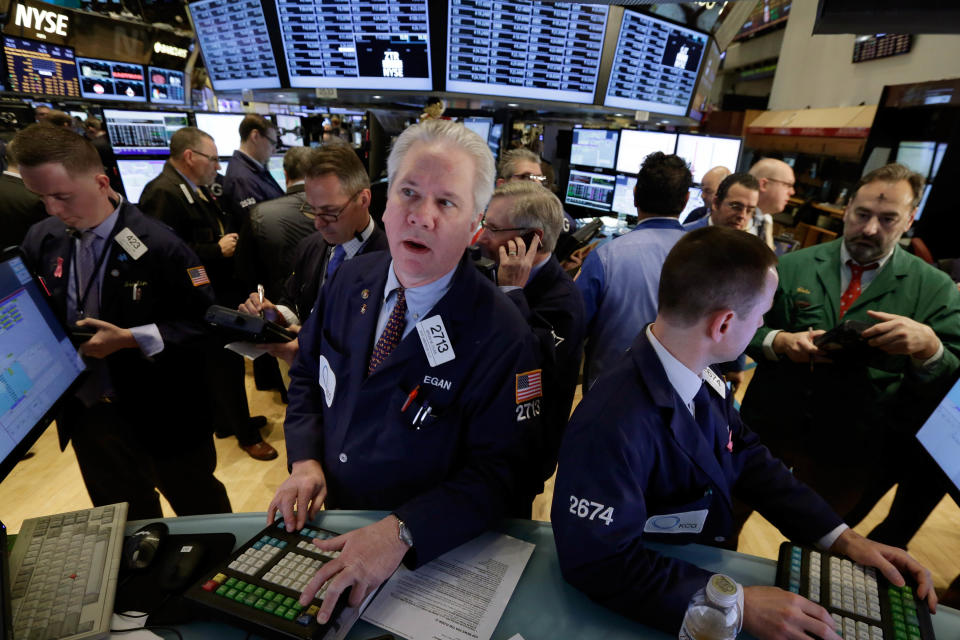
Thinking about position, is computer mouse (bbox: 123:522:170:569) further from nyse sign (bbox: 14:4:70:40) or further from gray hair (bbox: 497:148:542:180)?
nyse sign (bbox: 14:4:70:40)

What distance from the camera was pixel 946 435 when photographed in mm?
1289

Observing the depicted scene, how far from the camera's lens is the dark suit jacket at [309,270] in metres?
2.21

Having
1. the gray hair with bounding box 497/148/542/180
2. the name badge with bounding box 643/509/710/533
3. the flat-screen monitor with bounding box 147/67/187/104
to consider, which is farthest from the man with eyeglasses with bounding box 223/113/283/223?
the flat-screen monitor with bounding box 147/67/187/104

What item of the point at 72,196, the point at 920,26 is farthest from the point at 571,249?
the point at 72,196

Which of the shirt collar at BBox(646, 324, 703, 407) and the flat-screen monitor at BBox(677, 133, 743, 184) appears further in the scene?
the flat-screen monitor at BBox(677, 133, 743, 184)

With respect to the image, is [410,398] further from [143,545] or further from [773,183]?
[773,183]

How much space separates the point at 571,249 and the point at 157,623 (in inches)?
96.8

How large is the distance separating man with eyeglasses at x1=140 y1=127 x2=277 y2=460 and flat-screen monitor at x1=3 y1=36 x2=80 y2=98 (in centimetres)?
359

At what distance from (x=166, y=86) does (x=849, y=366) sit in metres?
8.76

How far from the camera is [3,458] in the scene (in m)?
1.00

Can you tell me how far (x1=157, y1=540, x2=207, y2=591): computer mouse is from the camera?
94 centimetres

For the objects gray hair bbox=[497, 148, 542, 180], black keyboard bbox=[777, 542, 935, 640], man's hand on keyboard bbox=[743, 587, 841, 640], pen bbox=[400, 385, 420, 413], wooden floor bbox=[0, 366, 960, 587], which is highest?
gray hair bbox=[497, 148, 542, 180]

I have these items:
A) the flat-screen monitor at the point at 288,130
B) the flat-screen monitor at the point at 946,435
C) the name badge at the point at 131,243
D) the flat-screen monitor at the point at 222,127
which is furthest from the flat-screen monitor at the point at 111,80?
the flat-screen monitor at the point at 946,435

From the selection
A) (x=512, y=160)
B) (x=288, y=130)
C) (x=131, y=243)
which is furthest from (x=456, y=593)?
(x=288, y=130)
